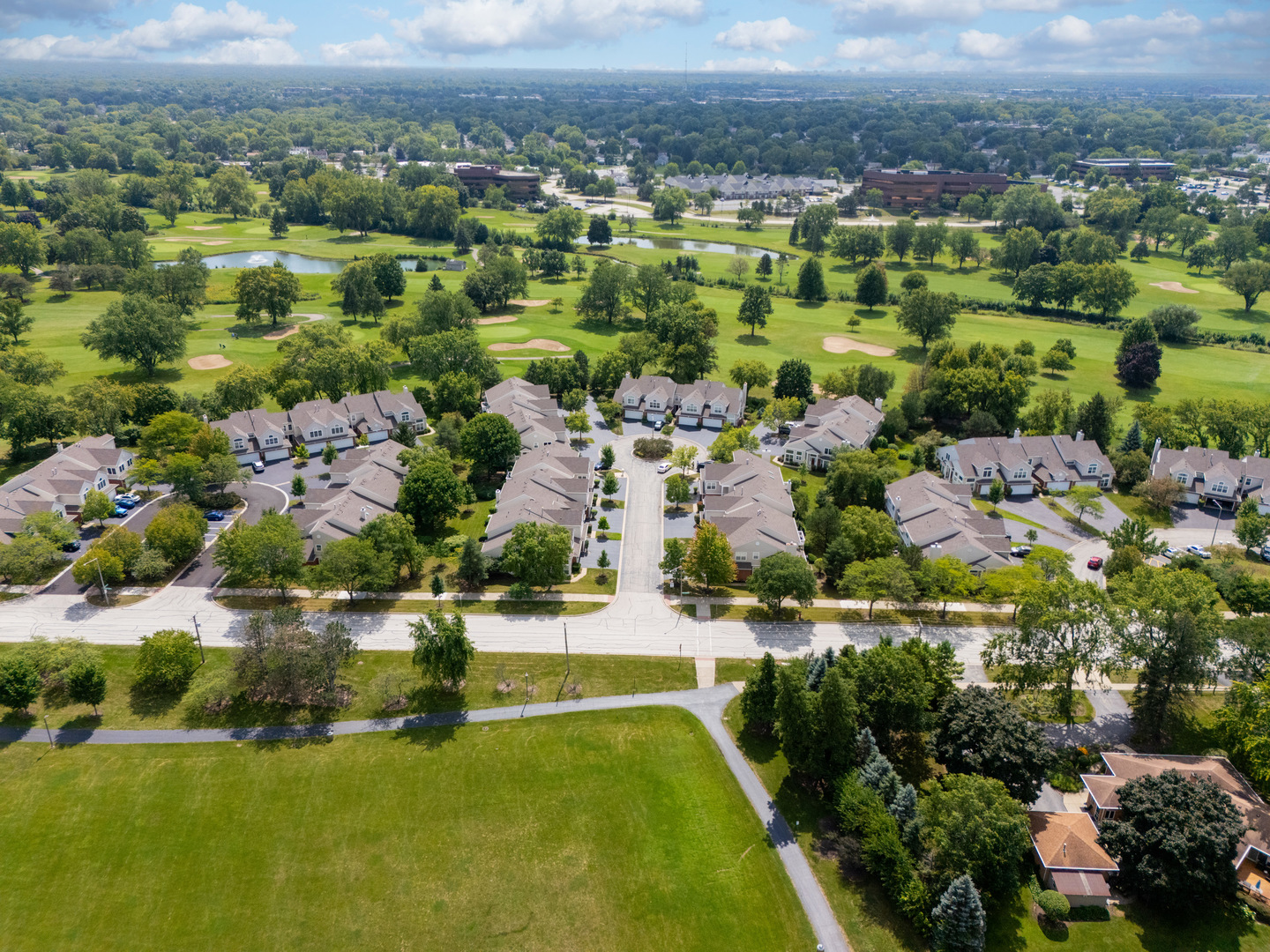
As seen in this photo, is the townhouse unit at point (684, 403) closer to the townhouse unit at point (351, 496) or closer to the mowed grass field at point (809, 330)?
the mowed grass field at point (809, 330)

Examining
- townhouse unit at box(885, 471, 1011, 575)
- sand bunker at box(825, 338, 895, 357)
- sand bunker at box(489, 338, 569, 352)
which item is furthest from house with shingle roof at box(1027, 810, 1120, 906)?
sand bunker at box(489, 338, 569, 352)

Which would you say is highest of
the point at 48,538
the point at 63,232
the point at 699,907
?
the point at 63,232

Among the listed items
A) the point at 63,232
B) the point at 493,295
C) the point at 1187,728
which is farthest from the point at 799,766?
the point at 63,232

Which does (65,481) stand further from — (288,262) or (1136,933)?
(288,262)

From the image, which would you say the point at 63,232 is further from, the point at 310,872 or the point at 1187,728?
the point at 1187,728

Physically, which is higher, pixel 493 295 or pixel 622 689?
pixel 493 295

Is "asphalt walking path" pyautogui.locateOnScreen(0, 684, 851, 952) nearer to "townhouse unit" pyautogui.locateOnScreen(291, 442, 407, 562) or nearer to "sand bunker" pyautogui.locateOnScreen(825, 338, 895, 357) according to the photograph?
"townhouse unit" pyautogui.locateOnScreen(291, 442, 407, 562)

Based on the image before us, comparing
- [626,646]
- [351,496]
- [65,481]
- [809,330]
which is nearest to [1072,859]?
[626,646]
